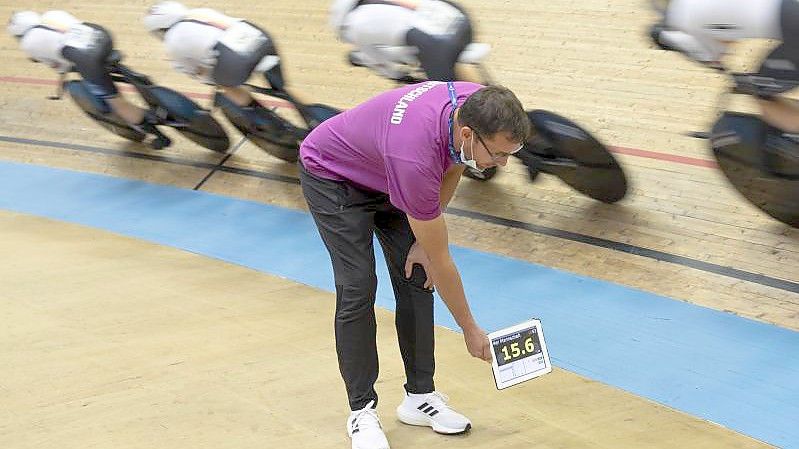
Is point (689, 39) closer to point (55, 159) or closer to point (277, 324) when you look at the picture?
point (277, 324)

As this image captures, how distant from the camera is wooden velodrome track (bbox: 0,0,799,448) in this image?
11.0 feet

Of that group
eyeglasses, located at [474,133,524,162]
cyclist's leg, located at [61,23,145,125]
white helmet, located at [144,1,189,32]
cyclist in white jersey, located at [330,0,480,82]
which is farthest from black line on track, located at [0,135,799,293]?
eyeglasses, located at [474,133,524,162]

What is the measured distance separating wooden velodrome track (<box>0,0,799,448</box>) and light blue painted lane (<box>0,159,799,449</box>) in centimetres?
12

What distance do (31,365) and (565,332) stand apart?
2.03 meters

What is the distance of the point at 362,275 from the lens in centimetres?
300

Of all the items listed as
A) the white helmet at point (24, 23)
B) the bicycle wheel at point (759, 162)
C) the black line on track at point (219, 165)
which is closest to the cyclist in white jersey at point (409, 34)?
the bicycle wheel at point (759, 162)

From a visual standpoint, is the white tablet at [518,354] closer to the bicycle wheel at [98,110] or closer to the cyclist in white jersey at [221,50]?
the cyclist in white jersey at [221,50]

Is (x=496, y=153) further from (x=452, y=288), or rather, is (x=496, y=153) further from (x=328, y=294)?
(x=328, y=294)

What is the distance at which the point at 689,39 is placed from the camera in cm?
449

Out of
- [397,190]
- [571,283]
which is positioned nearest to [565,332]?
[571,283]

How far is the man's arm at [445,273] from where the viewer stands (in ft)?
8.86

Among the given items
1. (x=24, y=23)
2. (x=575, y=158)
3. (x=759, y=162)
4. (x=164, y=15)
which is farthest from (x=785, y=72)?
(x=24, y=23)

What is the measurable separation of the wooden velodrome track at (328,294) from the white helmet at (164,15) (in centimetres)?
99

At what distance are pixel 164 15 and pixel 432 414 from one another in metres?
4.18
